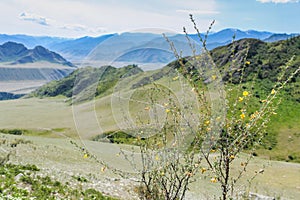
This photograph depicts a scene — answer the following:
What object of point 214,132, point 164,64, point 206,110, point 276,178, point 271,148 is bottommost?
point 271,148

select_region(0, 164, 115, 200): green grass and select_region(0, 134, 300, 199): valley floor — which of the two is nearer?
select_region(0, 164, 115, 200): green grass

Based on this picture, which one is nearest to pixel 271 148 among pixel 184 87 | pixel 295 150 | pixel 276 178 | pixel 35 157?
pixel 295 150

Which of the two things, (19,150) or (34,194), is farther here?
(19,150)

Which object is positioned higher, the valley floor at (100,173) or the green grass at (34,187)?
the green grass at (34,187)

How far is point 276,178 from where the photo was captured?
29469 millimetres

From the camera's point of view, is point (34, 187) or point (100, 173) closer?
point (34, 187)

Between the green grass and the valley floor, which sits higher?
the green grass

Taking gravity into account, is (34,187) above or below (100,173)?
above

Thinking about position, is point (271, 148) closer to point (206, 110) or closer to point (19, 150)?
point (19, 150)

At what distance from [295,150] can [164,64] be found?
48072 millimetres

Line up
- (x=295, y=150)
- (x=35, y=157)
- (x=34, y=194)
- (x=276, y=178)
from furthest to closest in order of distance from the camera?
1. (x=295, y=150)
2. (x=276, y=178)
3. (x=35, y=157)
4. (x=34, y=194)

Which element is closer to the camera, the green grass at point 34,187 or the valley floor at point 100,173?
the green grass at point 34,187

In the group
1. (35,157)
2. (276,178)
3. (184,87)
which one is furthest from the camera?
(276,178)

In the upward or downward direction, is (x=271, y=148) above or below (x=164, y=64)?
below
